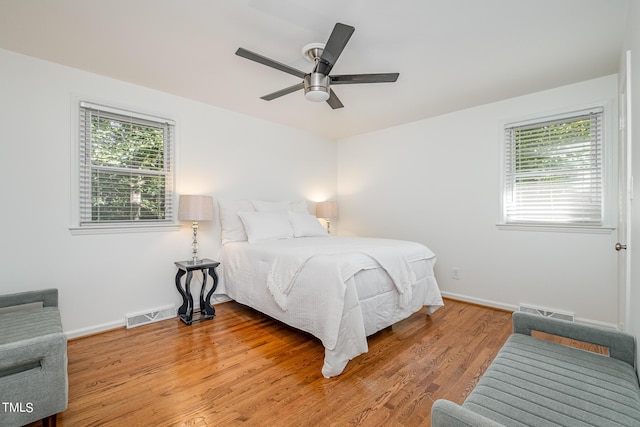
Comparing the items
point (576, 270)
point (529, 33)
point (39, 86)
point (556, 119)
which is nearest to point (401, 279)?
point (576, 270)

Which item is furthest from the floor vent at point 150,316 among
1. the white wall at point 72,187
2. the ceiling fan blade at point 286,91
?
the ceiling fan blade at point 286,91

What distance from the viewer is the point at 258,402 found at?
175 cm

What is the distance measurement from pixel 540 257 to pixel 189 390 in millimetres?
3511

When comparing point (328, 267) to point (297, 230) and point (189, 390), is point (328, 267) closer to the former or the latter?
point (189, 390)

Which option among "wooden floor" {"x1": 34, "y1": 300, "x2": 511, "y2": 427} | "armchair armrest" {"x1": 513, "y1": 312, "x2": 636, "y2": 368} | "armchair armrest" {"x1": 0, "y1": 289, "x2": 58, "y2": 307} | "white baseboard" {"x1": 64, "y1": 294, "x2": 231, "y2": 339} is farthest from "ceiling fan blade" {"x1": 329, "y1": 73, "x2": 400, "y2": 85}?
"white baseboard" {"x1": 64, "y1": 294, "x2": 231, "y2": 339}

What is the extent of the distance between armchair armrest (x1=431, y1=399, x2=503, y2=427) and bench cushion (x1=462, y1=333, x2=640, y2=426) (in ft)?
0.76

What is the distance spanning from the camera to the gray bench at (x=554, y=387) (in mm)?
920

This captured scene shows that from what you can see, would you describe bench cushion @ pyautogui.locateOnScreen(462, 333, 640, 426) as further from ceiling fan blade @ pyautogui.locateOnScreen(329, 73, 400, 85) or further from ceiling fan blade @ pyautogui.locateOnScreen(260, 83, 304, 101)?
ceiling fan blade @ pyautogui.locateOnScreen(260, 83, 304, 101)

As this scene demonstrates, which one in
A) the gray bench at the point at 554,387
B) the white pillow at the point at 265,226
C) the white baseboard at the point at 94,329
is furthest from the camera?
the white pillow at the point at 265,226

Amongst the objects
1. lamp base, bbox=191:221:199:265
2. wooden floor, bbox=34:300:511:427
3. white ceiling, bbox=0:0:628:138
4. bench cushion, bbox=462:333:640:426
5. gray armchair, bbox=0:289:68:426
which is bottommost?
wooden floor, bbox=34:300:511:427

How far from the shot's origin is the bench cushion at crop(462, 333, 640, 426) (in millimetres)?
943

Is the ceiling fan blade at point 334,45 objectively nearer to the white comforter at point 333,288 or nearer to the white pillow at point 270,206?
the white comforter at point 333,288

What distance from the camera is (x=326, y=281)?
2.17 metres

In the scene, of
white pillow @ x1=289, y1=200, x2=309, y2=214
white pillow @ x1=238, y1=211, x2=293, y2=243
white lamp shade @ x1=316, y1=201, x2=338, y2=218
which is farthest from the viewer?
white lamp shade @ x1=316, y1=201, x2=338, y2=218
